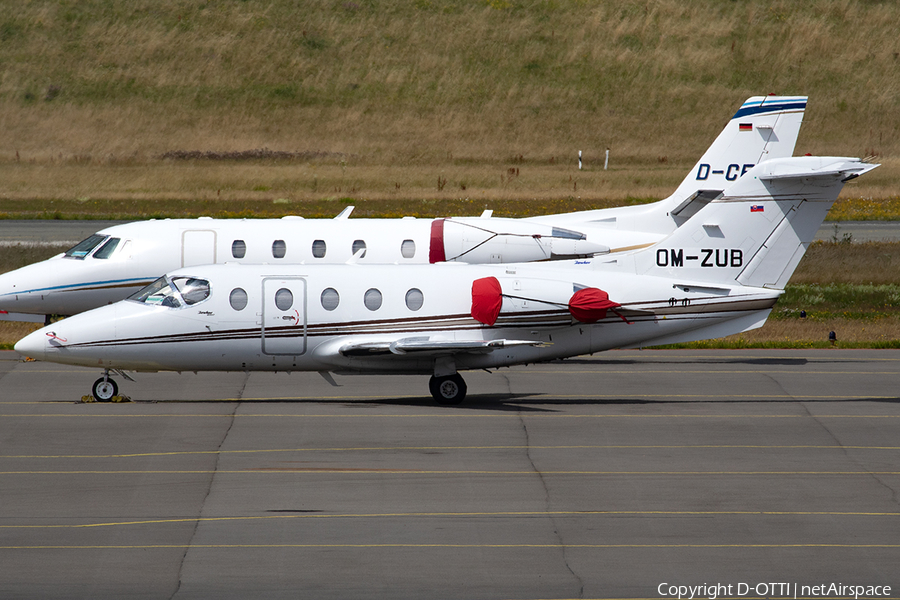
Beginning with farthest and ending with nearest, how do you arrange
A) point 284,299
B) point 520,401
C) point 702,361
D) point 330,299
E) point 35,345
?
point 702,361, point 520,401, point 330,299, point 284,299, point 35,345

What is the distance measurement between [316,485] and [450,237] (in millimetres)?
12262

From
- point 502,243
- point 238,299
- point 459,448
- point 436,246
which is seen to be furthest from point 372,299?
point 502,243

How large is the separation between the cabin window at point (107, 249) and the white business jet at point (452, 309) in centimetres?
564

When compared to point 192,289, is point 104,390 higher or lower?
lower

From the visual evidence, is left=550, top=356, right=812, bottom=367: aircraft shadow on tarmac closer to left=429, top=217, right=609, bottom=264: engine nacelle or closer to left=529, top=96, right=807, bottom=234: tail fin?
left=429, top=217, right=609, bottom=264: engine nacelle

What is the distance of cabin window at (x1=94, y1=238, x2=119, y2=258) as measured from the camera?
25.9 m

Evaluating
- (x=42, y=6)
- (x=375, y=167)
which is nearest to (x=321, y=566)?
(x=375, y=167)

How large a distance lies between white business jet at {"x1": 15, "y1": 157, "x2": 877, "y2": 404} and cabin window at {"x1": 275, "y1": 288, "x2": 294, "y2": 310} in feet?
0.08

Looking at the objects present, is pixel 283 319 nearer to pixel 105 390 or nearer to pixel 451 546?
pixel 105 390

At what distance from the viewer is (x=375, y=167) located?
78562 millimetres

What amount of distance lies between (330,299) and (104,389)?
4.51 metres

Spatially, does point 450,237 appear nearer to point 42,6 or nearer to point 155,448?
point 155,448

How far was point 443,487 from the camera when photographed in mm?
15047


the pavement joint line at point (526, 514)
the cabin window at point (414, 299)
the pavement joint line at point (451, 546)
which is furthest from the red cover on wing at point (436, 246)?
the pavement joint line at point (451, 546)
